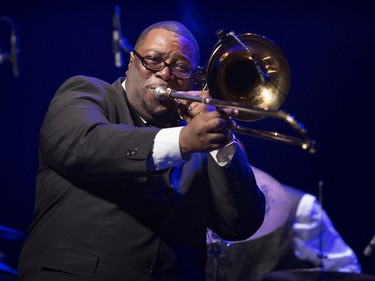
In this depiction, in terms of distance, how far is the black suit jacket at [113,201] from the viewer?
7.44 ft

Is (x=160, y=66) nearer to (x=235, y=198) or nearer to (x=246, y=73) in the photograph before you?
(x=246, y=73)

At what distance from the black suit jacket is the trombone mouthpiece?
15 centimetres

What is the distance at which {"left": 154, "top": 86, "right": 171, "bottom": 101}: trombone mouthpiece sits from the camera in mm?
2736

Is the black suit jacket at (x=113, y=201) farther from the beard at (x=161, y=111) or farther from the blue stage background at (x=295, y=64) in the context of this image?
the blue stage background at (x=295, y=64)

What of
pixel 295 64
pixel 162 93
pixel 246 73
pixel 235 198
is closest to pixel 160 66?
pixel 162 93

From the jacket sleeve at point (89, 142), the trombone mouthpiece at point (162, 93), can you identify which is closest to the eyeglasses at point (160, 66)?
the trombone mouthpiece at point (162, 93)

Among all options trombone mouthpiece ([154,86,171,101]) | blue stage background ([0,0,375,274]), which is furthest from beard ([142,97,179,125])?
blue stage background ([0,0,375,274])

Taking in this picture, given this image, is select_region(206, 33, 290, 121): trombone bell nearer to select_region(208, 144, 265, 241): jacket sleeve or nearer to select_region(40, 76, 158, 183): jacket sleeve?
select_region(208, 144, 265, 241): jacket sleeve

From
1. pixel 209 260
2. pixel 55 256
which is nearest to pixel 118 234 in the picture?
pixel 55 256

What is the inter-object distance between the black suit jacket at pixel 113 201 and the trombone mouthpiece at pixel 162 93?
0.15m

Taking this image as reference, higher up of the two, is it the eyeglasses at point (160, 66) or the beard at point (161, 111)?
the eyeglasses at point (160, 66)

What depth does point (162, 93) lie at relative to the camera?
276cm

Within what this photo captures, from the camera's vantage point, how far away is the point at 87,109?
7.97 ft

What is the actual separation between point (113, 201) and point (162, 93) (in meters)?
0.57
